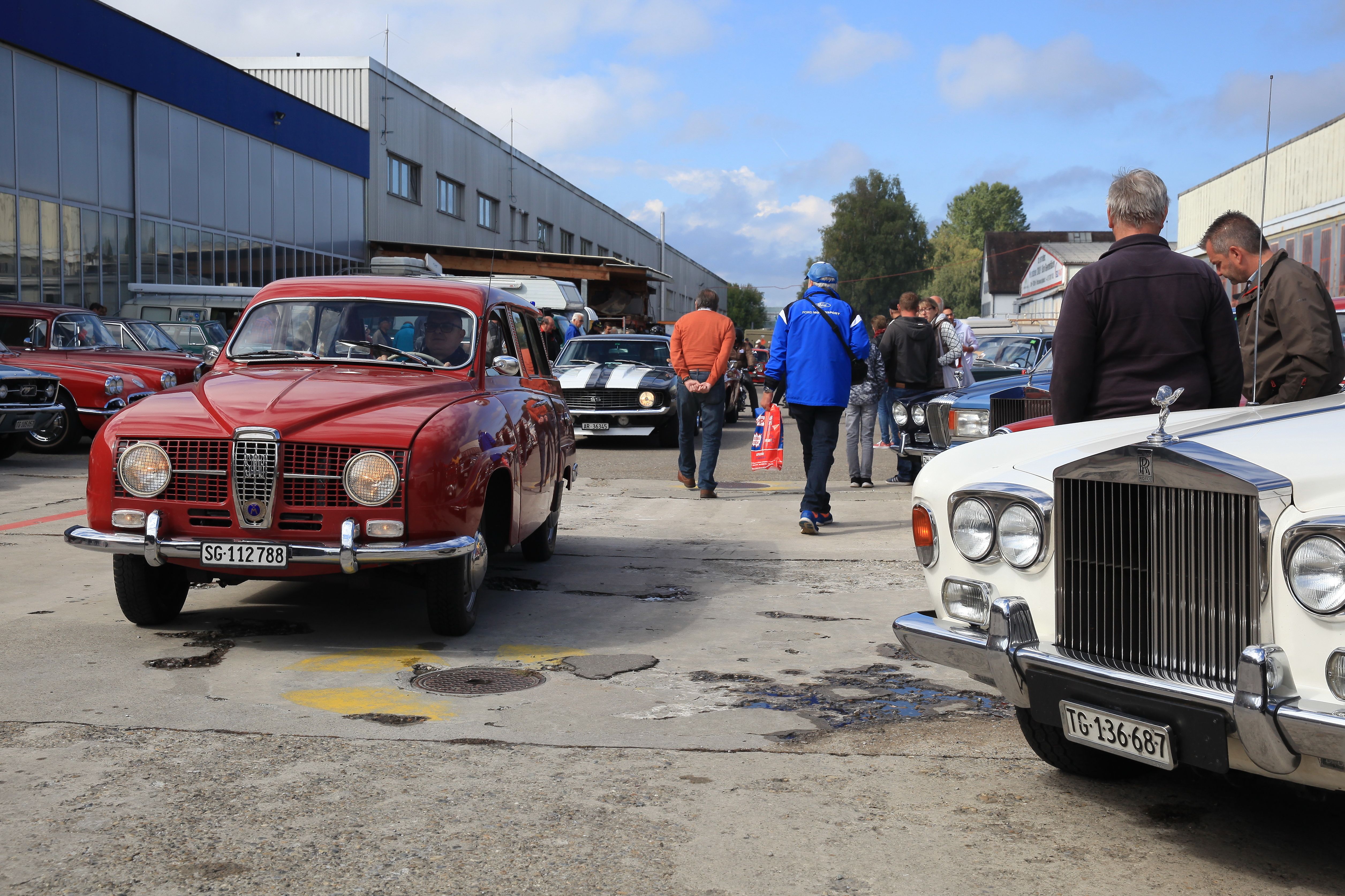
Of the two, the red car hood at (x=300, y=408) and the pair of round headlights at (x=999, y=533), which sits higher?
the red car hood at (x=300, y=408)

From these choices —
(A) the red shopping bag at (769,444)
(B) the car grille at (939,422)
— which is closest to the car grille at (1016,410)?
(B) the car grille at (939,422)

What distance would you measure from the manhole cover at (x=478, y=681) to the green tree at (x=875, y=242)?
3425 inches

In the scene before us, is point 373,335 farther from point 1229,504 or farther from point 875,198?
point 875,198

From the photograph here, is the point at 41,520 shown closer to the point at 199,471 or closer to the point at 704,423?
the point at 199,471

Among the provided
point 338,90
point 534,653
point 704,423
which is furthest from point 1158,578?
point 338,90

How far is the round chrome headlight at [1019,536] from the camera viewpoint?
3416 mm

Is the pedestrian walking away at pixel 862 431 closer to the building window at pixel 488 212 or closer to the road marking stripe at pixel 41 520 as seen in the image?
the road marking stripe at pixel 41 520

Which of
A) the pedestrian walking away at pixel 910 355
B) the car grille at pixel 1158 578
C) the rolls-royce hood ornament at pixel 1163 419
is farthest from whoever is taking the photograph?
the pedestrian walking away at pixel 910 355

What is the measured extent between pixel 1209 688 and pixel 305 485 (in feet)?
12.1

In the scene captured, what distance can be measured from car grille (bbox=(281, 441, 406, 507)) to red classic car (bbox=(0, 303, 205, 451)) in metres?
9.93

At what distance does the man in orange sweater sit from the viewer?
10.8 meters

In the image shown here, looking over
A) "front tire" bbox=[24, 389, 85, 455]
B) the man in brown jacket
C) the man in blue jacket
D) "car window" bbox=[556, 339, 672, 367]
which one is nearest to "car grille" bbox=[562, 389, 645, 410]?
"car window" bbox=[556, 339, 672, 367]

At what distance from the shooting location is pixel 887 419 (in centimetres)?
1368

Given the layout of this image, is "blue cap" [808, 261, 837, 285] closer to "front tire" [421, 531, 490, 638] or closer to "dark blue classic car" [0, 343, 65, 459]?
"front tire" [421, 531, 490, 638]
